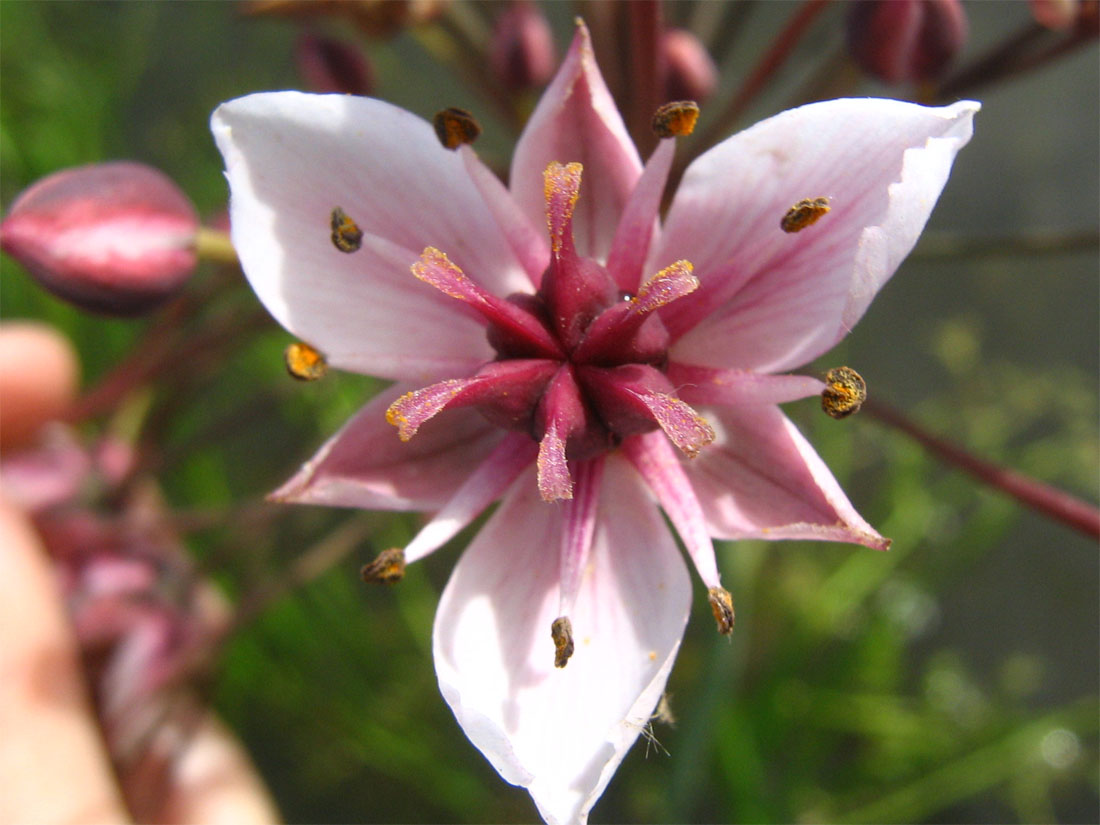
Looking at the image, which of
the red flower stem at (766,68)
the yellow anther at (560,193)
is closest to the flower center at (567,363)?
the yellow anther at (560,193)

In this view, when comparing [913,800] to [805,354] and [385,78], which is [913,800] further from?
[385,78]

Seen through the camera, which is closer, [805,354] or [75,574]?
[805,354]

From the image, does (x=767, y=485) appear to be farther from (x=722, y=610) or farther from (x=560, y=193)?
(x=560, y=193)

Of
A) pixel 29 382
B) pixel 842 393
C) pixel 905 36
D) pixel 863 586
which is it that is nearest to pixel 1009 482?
pixel 842 393

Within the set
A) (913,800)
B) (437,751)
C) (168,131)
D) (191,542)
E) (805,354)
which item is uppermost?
(805,354)

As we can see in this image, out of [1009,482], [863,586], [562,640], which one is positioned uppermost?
[562,640]

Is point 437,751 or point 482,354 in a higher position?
point 482,354

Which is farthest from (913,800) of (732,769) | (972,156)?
(972,156)

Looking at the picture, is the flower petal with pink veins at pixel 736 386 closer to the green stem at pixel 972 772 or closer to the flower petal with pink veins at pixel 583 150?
the flower petal with pink veins at pixel 583 150
